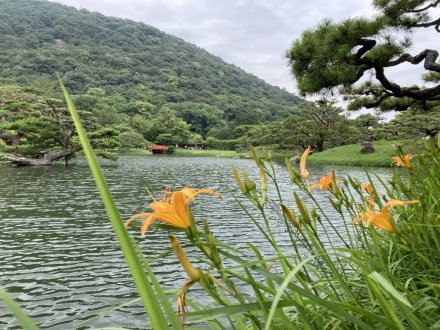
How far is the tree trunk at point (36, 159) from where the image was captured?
22.2 meters

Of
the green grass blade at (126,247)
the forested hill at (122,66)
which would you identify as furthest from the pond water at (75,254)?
the forested hill at (122,66)

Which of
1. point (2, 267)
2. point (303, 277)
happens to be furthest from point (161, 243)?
point (303, 277)

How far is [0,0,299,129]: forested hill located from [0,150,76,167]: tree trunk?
1498 inches

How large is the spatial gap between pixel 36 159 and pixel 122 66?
74.0 meters

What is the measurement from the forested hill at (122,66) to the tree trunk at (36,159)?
38.1 meters

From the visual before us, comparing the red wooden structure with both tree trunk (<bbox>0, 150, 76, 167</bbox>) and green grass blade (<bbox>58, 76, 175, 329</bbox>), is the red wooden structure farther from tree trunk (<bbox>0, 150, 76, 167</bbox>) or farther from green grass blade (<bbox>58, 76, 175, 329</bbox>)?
green grass blade (<bbox>58, 76, 175, 329</bbox>)

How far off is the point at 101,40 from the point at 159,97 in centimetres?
3612

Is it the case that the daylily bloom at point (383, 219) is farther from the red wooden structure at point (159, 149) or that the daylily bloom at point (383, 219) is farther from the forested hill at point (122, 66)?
the forested hill at point (122, 66)

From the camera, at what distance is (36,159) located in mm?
23984

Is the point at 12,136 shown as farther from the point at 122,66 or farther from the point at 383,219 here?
the point at 122,66

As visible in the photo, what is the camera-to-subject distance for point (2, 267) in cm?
578

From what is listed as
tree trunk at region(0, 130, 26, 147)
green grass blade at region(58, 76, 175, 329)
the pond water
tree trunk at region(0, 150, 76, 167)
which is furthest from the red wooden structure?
green grass blade at region(58, 76, 175, 329)

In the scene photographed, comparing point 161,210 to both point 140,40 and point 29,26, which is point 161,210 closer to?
point 29,26

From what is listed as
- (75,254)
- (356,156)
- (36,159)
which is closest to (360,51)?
(75,254)
